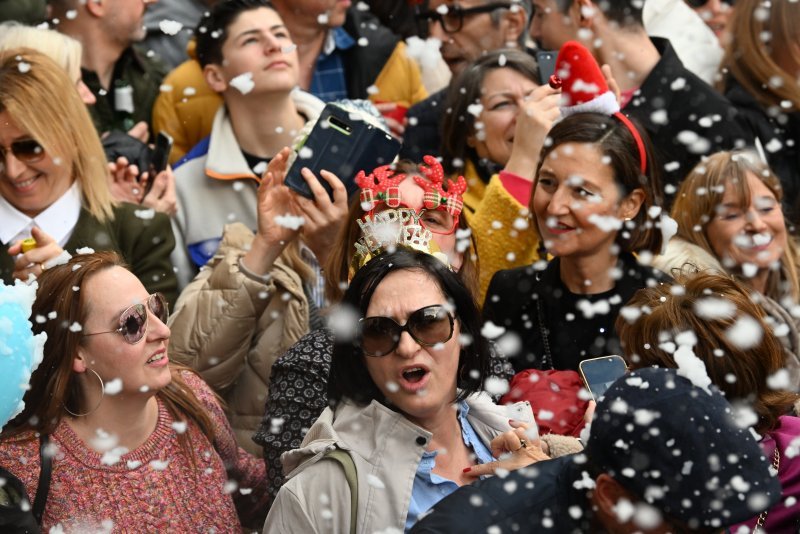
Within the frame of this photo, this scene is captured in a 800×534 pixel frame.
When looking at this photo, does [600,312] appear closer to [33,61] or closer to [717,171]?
[717,171]

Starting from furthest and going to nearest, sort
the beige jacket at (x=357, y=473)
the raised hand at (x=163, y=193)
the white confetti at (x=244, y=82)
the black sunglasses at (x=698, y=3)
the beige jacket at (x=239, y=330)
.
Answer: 1. the black sunglasses at (x=698, y=3)
2. the white confetti at (x=244, y=82)
3. the raised hand at (x=163, y=193)
4. the beige jacket at (x=239, y=330)
5. the beige jacket at (x=357, y=473)

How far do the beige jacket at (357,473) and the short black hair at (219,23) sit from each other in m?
2.70

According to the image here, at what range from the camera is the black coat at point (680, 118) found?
550 cm

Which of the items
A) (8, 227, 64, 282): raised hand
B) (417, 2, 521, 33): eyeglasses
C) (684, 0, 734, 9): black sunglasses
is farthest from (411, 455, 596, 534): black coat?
(684, 0, 734, 9): black sunglasses

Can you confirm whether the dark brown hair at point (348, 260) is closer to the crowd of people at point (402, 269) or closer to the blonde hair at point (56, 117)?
the crowd of people at point (402, 269)

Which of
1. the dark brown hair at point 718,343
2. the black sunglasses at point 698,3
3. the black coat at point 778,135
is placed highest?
the dark brown hair at point 718,343

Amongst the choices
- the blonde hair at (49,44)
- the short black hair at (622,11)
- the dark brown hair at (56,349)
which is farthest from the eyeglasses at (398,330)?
the short black hair at (622,11)

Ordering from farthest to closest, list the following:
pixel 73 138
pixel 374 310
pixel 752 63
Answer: pixel 752 63 < pixel 73 138 < pixel 374 310

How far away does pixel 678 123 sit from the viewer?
557cm

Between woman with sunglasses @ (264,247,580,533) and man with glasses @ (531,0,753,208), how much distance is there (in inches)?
75.4

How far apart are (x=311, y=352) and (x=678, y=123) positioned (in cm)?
226

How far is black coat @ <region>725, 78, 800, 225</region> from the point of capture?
579 centimetres

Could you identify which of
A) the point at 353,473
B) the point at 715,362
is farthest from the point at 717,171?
the point at 353,473

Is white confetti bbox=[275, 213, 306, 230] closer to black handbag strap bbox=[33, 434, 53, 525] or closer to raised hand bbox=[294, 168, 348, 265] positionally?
raised hand bbox=[294, 168, 348, 265]
